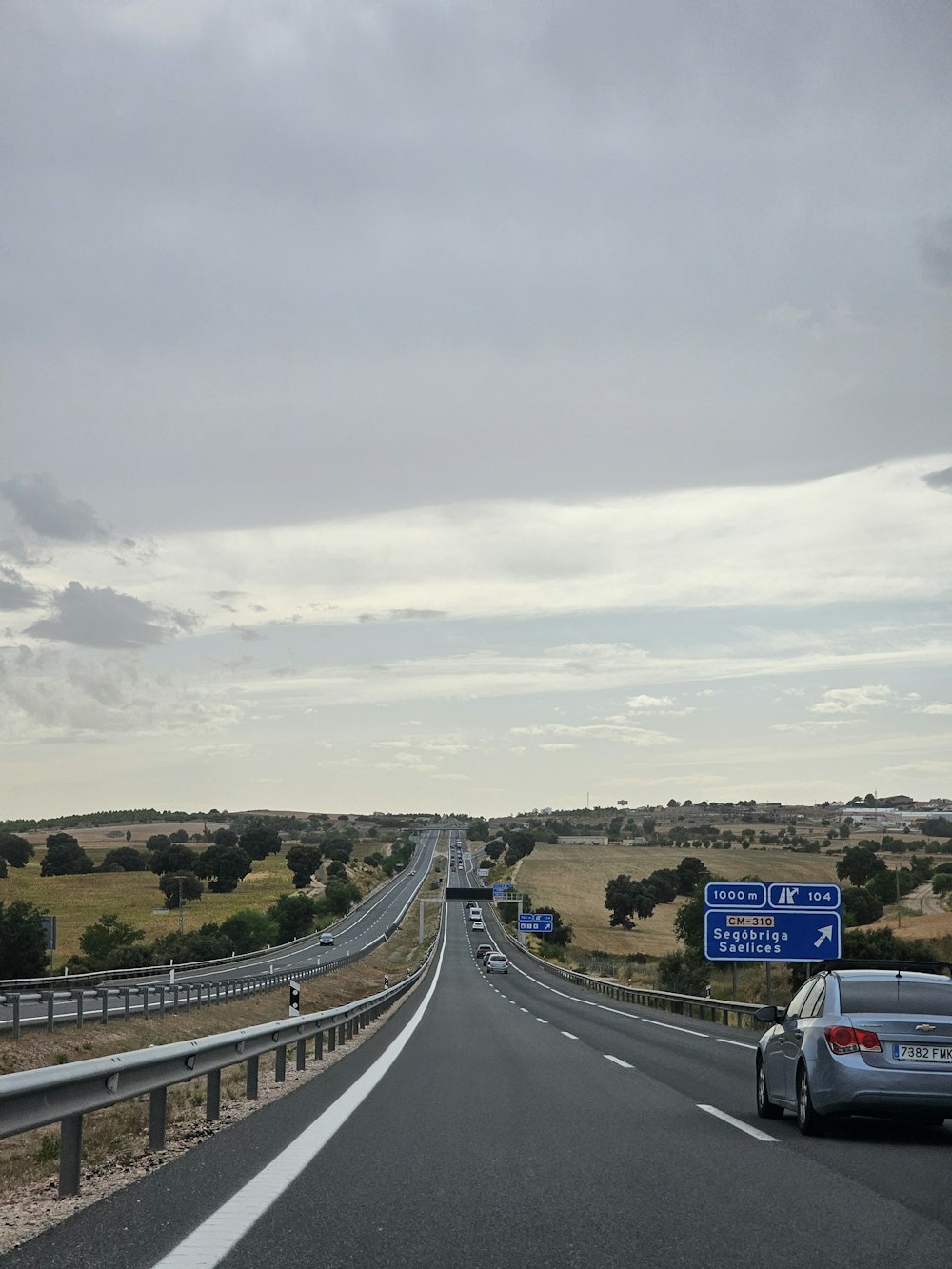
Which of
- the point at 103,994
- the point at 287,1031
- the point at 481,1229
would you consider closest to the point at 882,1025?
the point at 481,1229

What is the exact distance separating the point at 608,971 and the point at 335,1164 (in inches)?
2912

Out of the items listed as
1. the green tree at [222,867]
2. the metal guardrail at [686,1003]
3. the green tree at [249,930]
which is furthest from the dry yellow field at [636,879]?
the metal guardrail at [686,1003]

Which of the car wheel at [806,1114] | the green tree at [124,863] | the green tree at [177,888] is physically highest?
the car wheel at [806,1114]

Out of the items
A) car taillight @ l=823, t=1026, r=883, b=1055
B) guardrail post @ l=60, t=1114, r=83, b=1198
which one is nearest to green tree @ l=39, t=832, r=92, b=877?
car taillight @ l=823, t=1026, r=883, b=1055

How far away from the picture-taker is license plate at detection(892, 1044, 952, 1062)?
1148 centimetres

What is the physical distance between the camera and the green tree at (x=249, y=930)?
400ft

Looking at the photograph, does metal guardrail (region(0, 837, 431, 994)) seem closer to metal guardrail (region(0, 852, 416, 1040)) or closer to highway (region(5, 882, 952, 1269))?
metal guardrail (region(0, 852, 416, 1040))

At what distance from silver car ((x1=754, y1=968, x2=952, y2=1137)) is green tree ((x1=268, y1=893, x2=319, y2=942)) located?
426 feet

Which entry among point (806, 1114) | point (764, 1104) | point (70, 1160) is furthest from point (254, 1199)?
point (764, 1104)

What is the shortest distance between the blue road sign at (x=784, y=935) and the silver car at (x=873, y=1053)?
26352mm

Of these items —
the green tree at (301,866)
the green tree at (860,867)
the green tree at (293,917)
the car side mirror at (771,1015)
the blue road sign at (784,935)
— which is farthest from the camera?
the green tree at (301,866)

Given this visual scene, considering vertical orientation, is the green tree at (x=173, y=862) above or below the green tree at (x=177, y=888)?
above

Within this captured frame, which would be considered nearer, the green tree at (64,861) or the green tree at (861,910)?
the green tree at (861,910)

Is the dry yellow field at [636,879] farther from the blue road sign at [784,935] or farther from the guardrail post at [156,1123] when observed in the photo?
the guardrail post at [156,1123]
